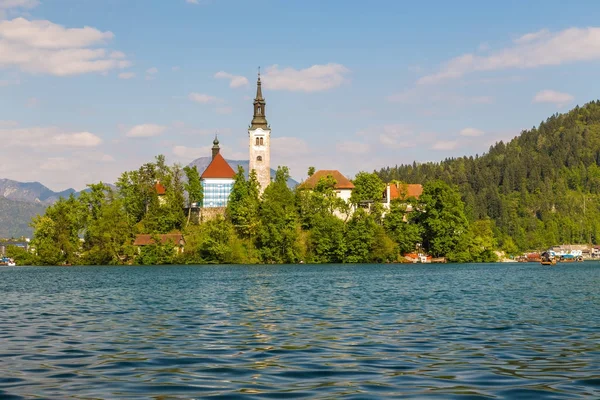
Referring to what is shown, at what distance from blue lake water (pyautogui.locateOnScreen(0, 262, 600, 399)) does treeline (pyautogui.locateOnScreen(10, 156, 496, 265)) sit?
3428 inches

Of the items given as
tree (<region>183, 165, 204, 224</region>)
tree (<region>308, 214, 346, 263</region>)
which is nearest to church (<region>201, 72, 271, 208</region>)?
tree (<region>183, 165, 204, 224</region>)

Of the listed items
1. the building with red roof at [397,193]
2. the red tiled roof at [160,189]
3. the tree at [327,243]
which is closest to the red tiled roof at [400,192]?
the building with red roof at [397,193]

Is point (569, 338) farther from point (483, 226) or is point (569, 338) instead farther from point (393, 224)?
point (483, 226)

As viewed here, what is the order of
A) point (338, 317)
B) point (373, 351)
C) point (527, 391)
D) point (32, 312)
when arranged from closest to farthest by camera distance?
point (527, 391)
point (373, 351)
point (338, 317)
point (32, 312)

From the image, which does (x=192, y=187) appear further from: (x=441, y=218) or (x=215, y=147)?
(x=441, y=218)

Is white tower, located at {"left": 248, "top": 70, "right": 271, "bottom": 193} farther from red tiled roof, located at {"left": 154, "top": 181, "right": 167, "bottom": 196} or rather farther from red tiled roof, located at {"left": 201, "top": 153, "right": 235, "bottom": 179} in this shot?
red tiled roof, located at {"left": 154, "top": 181, "right": 167, "bottom": 196}

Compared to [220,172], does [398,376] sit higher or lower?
lower

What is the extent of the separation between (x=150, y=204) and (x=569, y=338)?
116 m

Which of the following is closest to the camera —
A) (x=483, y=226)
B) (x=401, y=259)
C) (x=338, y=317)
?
(x=338, y=317)

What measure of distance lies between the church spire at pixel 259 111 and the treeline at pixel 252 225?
43.6 ft

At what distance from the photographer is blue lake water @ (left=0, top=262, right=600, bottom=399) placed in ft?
50.3

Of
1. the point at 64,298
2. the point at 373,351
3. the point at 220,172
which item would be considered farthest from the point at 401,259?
the point at 373,351

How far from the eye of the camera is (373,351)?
2066 centimetres

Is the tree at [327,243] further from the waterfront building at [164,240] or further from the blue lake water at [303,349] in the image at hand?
the blue lake water at [303,349]
